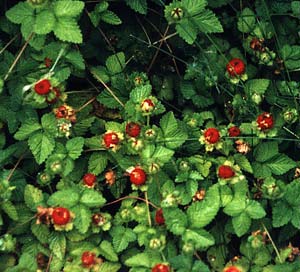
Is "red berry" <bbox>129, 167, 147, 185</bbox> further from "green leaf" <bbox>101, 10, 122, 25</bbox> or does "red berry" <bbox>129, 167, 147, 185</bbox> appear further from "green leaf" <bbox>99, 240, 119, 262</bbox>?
"green leaf" <bbox>101, 10, 122, 25</bbox>

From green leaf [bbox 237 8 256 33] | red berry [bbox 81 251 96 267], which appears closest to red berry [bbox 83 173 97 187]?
red berry [bbox 81 251 96 267]

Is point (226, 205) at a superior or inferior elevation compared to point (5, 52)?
inferior

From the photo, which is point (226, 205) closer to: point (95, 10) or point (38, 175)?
point (38, 175)

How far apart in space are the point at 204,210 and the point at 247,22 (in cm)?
72

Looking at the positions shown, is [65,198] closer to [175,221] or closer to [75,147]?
[75,147]

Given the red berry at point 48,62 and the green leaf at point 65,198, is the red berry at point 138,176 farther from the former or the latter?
the red berry at point 48,62

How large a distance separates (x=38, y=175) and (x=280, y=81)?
2.93ft

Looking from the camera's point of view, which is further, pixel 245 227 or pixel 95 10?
pixel 95 10

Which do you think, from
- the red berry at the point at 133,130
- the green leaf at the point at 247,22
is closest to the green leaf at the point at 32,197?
the red berry at the point at 133,130

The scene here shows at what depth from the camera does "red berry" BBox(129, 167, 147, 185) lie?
6.97ft

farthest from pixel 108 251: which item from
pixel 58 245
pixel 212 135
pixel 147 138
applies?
pixel 212 135

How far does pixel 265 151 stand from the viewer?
233 centimetres

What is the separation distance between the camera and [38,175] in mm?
→ 2279

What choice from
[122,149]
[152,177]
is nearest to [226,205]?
[152,177]
